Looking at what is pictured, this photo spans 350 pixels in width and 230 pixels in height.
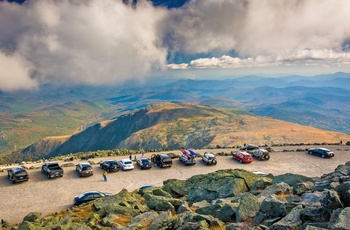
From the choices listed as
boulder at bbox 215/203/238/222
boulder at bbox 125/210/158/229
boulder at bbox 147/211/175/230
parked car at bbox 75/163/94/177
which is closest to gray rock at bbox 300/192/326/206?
boulder at bbox 215/203/238/222

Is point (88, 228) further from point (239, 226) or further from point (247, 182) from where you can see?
point (247, 182)

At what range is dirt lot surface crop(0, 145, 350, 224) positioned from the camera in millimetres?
31362

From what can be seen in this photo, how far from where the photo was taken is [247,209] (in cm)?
1680

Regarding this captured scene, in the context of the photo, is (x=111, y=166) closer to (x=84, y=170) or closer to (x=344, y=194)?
(x=84, y=170)

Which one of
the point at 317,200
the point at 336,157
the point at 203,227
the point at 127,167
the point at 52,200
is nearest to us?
the point at 203,227

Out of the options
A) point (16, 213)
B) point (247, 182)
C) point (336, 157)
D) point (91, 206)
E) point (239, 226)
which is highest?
point (239, 226)

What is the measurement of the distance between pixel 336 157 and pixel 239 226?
158 ft

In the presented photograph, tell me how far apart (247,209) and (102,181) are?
2921 centimetres

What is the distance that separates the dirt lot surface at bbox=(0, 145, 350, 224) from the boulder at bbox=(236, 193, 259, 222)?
21720 mm

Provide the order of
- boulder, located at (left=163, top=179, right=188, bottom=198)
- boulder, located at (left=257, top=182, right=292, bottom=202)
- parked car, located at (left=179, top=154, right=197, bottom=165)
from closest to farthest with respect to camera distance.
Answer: boulder, located at (left=257, top=182, right=292, bottom=202) → boulder, located at (left=163, top=179, right=188, bottom=198) → parked car, located at (left=179, top=154, right=197, bottom=165)

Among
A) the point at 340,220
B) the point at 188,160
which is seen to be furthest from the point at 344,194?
the point at 188,160

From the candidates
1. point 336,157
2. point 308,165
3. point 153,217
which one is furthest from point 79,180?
point 336,157

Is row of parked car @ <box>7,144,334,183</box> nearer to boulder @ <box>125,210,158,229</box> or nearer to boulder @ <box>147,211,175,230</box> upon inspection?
boulder @ <box>125,210,158,229</box>

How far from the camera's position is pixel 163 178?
4231 centimetres
